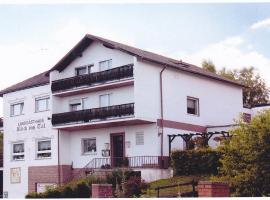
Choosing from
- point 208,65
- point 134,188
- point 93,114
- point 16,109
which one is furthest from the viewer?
point 208,65

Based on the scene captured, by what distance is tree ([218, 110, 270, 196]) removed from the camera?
1495 cm

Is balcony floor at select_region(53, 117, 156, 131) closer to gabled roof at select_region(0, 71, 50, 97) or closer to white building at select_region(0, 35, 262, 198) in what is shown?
white building at select_region(0, 35, 262, 198)

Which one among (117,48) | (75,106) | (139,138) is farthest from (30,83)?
(139,138)

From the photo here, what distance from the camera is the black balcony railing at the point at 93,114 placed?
31.0 metres

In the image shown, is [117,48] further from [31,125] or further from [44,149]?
[31,125]

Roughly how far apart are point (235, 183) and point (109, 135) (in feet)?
63.7

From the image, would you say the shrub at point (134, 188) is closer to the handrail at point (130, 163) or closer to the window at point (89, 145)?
the handrail at point (130, 163)

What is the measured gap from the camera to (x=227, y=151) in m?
16.0

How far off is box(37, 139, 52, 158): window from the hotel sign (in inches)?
40.0

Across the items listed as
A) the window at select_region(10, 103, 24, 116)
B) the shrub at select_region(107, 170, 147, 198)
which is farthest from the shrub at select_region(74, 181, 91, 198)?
the window at select_region(10, 103, 24, 116)

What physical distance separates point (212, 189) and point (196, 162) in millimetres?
15214

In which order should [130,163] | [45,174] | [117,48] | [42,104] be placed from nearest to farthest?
[130,163] < [117,48] < [45,174] < [42,104]

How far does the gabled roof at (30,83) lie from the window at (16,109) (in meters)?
1.09

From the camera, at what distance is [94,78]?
33.2 meters
